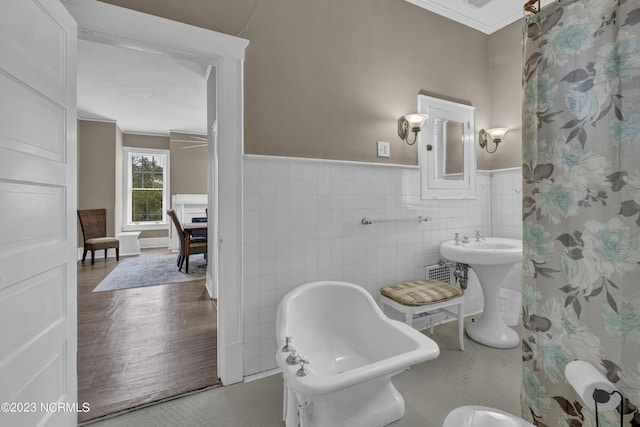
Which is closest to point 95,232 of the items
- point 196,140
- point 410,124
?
point 196,140

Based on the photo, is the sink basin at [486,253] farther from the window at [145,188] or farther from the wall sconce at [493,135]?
the window at [145,188]

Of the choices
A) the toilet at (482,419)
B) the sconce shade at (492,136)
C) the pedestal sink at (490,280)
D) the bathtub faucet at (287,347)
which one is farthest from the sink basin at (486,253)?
the bathtub faucet at (287,347)

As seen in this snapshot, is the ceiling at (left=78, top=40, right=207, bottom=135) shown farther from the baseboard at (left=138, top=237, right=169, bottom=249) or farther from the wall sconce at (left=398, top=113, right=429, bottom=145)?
the baseboard at (left=138, top=237, right=169, bottom=249)

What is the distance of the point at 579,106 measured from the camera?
37.2 inches

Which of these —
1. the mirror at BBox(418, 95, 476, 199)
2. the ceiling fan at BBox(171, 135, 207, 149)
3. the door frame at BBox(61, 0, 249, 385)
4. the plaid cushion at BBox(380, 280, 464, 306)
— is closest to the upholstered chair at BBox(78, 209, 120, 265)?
the ceiling fan at BBox(171, 135, 207, 149)

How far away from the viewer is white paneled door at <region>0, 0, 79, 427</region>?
1.06m

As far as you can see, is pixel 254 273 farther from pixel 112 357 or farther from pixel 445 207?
pixel 445 207

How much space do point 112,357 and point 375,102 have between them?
2.78 metres

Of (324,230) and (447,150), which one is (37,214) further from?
(447,150)

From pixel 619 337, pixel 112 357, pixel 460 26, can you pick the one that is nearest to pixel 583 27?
pixel 619 337

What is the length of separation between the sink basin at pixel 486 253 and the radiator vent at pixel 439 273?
248 millimetres

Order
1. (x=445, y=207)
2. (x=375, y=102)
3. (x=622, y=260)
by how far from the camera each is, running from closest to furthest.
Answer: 1. (x=622, y=260)
2. (x=375, y=102)
3. (x=445, y=207)

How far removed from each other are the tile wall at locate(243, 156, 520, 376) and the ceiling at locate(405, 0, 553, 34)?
151 cm

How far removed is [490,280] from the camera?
2.34 m
